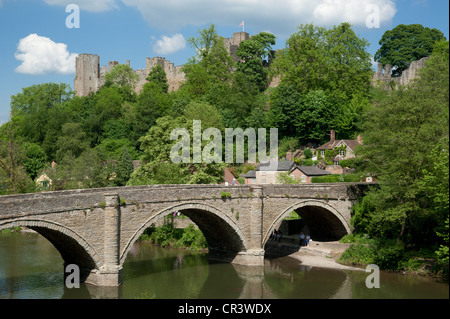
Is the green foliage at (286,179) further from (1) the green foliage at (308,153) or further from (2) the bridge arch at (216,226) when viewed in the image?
(2) the bridge arch at (216,226)

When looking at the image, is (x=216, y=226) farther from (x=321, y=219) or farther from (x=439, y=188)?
(x=439, y=188)

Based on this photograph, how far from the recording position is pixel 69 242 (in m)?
21.1

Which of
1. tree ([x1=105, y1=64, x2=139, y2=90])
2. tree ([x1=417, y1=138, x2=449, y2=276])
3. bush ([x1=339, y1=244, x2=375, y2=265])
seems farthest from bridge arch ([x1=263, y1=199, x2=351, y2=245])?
tree ([x1=105, y1=64, x2=139, y2=90])

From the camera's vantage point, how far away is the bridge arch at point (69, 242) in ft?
61.7

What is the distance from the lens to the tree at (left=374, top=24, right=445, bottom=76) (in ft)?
206

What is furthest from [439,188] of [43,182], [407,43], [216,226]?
[407,43]

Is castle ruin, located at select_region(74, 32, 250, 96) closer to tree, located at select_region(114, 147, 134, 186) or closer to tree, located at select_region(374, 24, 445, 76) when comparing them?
tree, located at select_region(114, 147, 134, 186)

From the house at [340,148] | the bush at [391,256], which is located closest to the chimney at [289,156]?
the house at [340,148]

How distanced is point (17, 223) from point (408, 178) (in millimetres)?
18210

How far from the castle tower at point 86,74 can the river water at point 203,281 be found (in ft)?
184

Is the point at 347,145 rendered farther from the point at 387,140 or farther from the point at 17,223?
the point at 17,223

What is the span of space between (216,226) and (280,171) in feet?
61.9

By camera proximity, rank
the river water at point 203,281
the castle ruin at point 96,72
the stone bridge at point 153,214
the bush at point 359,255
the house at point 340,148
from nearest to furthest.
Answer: the stone bridge at point 153,214 < the river water at point 203,281 < the bush at point 359,255 < the house at point 340,148 < the castle ruin at point 96,72

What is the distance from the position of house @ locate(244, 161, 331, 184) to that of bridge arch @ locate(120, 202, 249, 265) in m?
16.2
